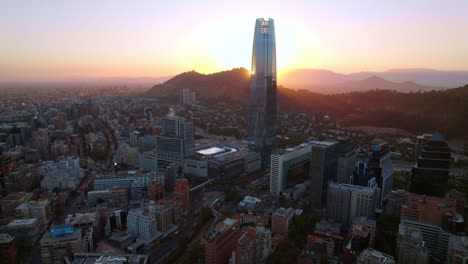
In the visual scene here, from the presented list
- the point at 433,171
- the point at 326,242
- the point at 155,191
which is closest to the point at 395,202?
the point at 433,171

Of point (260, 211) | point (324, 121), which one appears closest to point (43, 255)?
point (260, 211)

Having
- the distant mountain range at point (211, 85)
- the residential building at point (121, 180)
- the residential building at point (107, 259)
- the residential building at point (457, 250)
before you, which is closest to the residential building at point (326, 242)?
the residential building at point (457, 250)

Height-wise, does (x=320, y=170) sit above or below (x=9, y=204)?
above

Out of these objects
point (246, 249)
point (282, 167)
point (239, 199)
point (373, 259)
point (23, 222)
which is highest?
point (282, 167)

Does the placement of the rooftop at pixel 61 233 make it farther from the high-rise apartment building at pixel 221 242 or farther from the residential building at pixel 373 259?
the residential building at pixel 373 259

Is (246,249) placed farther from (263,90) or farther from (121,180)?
(263,90)

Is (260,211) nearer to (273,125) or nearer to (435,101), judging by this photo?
(273,125)
